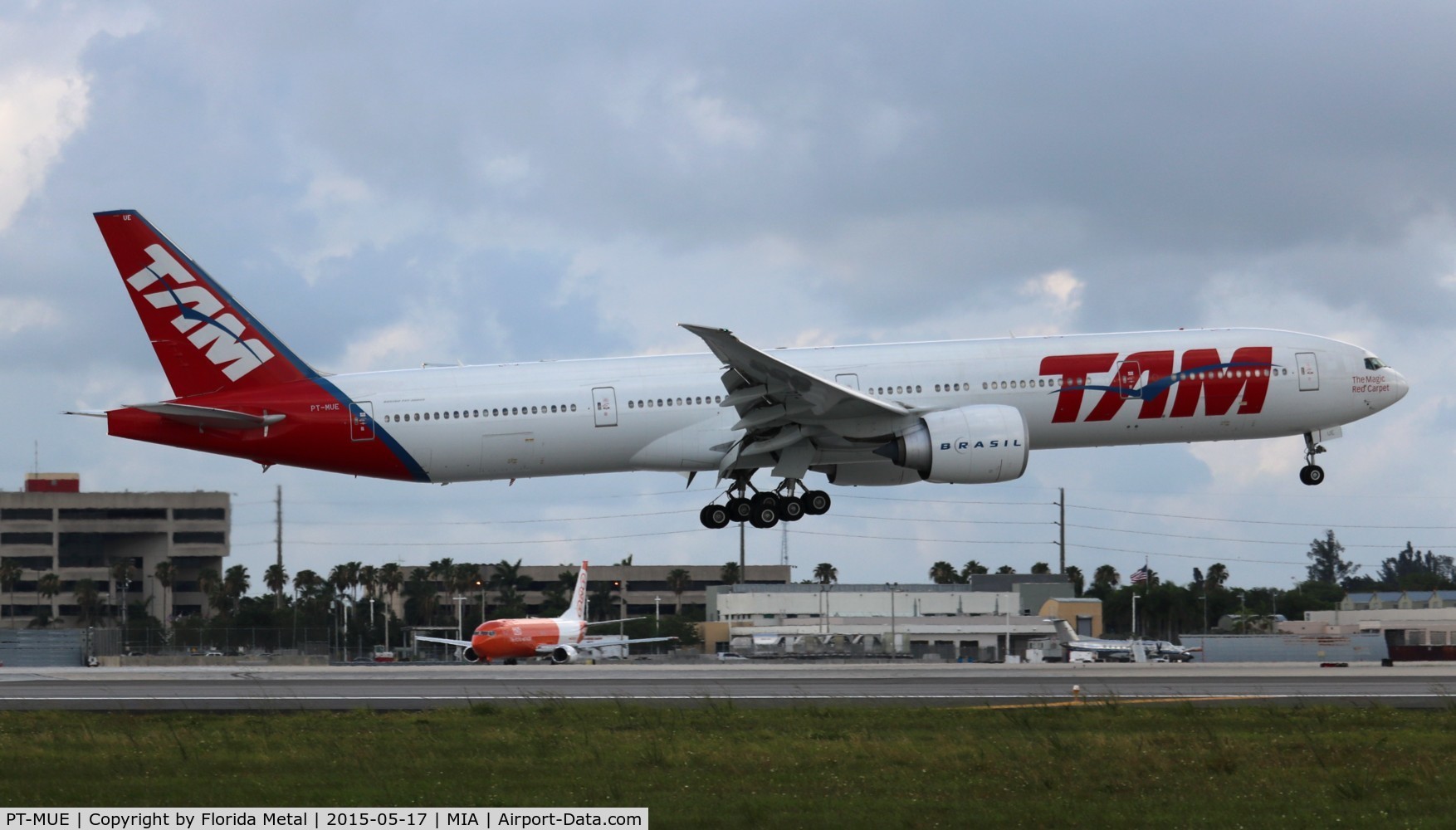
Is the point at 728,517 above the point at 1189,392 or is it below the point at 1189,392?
below

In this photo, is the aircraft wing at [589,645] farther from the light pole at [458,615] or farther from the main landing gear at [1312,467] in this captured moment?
the main landing gear at [1312,467]

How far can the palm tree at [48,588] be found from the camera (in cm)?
14438

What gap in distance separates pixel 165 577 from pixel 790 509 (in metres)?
117

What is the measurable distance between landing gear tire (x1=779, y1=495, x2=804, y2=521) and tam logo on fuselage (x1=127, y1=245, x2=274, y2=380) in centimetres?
1373

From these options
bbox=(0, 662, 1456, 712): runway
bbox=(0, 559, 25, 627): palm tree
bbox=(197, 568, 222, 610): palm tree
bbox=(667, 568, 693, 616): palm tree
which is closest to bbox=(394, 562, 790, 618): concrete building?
bbox=(667, 568, 693, 616): palm tree

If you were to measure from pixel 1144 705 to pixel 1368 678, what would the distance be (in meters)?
11.0

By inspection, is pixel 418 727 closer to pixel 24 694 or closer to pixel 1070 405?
pixel 24 694

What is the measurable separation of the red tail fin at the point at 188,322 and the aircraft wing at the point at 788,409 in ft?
36.0

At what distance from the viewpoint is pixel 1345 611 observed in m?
89.2

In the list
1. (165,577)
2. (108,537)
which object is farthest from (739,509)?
(108,537)

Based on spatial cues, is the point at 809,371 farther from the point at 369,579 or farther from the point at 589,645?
the point at 369,579

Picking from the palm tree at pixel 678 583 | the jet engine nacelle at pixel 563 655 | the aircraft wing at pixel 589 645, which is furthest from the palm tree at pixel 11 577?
the jet engine nacelle at pixel 563 655

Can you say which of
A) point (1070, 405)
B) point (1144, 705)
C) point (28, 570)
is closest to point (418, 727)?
point (1144, 705)

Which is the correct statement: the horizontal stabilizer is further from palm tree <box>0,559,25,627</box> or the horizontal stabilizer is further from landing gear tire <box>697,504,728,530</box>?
palm tree <box>0,559,25,627</box>
